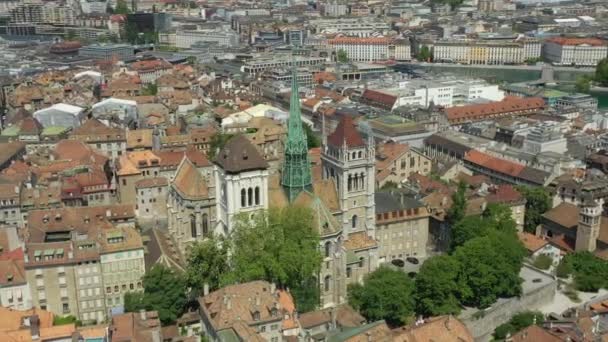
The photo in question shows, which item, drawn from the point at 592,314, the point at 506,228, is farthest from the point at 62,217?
the point at 592,314

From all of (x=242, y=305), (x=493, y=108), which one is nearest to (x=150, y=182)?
(x=242, y=305)

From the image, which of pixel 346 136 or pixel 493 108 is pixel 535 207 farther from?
pixel 493 108

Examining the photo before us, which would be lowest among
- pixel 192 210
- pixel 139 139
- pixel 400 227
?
pixel 400 227

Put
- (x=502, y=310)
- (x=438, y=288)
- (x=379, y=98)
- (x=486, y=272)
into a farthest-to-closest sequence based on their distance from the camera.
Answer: (x=379, y=98), (x=502, y=310), (x=486, y=272), (x=438, y=288)

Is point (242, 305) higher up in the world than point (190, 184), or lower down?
lower down

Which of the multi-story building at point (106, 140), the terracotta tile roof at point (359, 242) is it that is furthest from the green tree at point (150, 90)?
the terracotta tile roof at point (359, 242)

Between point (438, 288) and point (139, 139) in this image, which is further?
point (139, 139)
